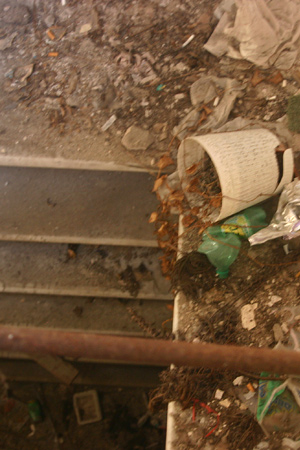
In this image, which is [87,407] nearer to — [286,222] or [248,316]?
[248,316]

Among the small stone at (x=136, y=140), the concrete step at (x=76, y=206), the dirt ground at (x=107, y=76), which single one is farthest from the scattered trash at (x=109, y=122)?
the concrete step at (x=76, y=206)

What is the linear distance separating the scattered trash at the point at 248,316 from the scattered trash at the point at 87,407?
3.08 m

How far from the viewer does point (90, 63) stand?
7.48ft

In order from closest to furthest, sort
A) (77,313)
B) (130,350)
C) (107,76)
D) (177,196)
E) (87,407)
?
(130,350), (177,196), (107,76), (77,313), (87,407)

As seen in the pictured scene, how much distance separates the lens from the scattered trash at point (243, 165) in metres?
1.63

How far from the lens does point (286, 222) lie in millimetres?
1666

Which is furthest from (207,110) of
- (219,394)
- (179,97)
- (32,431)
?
(32,431)

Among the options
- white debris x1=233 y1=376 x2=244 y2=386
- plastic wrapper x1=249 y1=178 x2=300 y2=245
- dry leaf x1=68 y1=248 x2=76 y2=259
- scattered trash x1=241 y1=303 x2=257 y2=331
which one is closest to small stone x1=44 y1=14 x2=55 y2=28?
dry leaf x1=68 y1=248 x2=76 y2=259

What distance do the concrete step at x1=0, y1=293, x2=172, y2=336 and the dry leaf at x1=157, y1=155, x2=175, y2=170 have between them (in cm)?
155

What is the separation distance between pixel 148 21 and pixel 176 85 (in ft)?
1.55

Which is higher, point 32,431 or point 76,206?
point 76,206

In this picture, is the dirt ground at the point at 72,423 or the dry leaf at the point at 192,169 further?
the dirt ground at the point at 72,423

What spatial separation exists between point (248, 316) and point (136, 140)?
120 cm

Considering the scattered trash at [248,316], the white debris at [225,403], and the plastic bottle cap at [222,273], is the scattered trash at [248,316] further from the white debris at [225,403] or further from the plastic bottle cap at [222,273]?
the white debris at [225,403]
